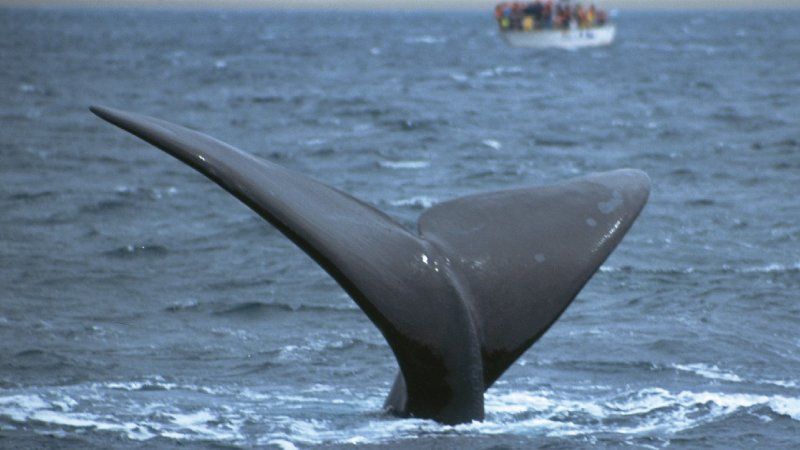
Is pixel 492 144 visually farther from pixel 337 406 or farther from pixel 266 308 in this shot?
pixel 337 406

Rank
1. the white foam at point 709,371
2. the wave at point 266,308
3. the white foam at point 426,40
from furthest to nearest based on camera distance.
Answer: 1. the white foam at point 426,40
2. the wave at point 266,308
3. the white foam at point 709,371

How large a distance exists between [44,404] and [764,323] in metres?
5.09

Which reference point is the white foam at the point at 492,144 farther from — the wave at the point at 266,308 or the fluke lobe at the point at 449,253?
the fluke lobe at the point at 449,253

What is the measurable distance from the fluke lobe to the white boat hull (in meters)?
68.4

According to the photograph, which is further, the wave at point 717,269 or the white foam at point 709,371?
the wave at point 717,269

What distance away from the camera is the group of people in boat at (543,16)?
244ft

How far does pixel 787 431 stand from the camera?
7.20m

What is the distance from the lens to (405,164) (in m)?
21.9

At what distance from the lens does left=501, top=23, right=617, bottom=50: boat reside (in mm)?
74188

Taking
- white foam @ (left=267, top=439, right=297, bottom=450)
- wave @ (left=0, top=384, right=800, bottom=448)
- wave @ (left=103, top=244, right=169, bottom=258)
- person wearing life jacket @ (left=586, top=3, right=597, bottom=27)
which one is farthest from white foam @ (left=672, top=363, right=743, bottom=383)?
person wearing life jacket @ (left=586, top=3, right=597, bottom=27)

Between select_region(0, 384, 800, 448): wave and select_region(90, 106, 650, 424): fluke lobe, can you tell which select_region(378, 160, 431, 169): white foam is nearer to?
select_region(0, 384, 800, 448): wave

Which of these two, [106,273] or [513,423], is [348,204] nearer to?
[513,423]

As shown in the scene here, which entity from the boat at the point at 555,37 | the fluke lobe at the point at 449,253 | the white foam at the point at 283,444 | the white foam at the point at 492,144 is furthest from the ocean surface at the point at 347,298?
the boat at the point at 555,37

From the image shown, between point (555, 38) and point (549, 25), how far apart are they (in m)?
0.84
